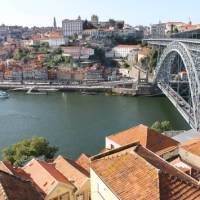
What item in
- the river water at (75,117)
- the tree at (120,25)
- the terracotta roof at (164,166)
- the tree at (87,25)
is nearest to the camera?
the terracotta roof at (164,166)

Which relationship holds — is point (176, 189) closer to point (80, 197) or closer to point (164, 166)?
point (164, 166)

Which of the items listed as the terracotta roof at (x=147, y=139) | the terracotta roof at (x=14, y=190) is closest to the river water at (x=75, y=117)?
the terracotta roof at (x=147, y=139)

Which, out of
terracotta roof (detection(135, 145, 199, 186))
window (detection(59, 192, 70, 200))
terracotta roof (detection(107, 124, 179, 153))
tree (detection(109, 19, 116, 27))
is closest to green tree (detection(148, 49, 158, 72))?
tree (detection(109, 19, 116, 27))

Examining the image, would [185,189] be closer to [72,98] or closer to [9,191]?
[9,191]

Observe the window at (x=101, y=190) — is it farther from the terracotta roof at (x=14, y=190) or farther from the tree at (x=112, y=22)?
the tree at (x=112, y=22)

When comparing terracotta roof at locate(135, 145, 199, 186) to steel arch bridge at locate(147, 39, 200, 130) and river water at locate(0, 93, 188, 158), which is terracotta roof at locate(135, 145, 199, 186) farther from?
steel arch bridge at locate(147, 39, 200, 130)

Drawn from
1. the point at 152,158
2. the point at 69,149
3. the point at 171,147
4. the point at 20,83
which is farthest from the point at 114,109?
the point at 152,158
